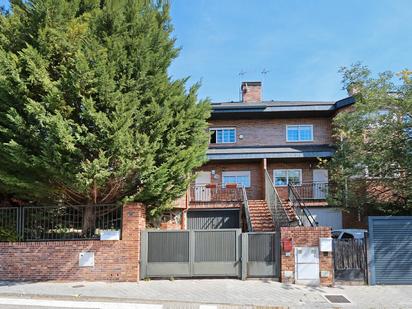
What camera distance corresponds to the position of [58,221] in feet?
37.5

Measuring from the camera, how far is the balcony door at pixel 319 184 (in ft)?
64.8

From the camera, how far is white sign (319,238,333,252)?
1091 cm

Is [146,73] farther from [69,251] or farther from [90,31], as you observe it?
[69,251]

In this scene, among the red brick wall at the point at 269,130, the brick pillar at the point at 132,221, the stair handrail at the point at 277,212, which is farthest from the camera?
the red brick wall at the point at 269,130

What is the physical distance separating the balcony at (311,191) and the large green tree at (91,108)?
10.2 meters

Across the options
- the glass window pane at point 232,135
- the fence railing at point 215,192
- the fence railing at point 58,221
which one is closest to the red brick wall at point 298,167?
the fence railing at point 215,192

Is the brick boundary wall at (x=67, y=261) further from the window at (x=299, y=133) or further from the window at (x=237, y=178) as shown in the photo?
the window at (x=299, y=133)

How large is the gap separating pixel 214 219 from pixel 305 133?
23.6ft

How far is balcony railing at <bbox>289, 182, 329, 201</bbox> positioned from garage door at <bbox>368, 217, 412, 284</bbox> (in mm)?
8490

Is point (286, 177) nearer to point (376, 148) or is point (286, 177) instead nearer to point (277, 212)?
point (277, 212)

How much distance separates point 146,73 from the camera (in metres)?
10.9

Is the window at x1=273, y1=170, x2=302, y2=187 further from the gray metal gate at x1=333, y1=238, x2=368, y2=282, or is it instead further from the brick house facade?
the gray metal gate at x1=333, y1=238, x2=368, y2=282

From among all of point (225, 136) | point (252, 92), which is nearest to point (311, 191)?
point (225, 136)

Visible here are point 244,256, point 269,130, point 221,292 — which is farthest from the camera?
point 269,130
